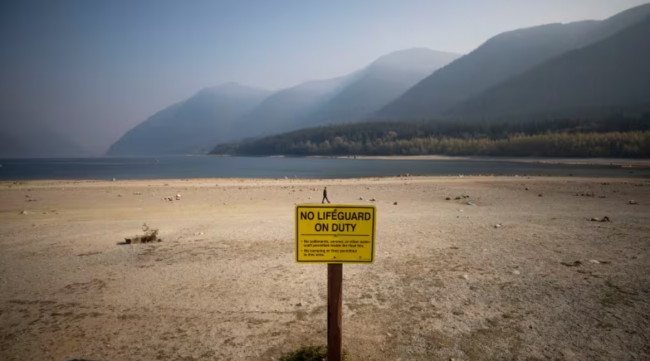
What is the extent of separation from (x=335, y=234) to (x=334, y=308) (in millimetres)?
861

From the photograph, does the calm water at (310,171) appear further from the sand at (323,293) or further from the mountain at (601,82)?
the mountain at (601,82)

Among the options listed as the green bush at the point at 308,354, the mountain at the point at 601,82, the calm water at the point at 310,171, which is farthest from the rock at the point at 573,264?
the mountain at the point at 601,82

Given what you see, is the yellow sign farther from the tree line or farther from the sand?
the tree line

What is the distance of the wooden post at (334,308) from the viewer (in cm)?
351

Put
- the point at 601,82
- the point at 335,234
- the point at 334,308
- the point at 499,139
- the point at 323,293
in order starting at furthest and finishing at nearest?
the point at 601,82 < the point at 499,139 < the point at 323,293 < the point at 334,308 < the point at 335,234

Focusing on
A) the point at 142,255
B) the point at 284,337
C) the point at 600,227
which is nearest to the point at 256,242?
the point at 142,255

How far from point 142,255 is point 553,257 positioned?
9.19m

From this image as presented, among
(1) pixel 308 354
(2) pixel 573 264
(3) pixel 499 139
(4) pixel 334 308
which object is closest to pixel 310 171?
(2) pixel 573 264

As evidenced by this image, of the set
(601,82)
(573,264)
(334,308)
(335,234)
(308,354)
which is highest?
(601,82)

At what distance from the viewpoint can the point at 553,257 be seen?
7426mm

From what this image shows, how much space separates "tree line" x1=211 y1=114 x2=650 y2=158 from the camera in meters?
92.7

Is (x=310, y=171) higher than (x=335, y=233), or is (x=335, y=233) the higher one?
(x=335, y=233)

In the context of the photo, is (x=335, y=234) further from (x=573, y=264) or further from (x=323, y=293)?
(x=573, y=264)

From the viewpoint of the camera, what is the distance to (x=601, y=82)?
17962cm
